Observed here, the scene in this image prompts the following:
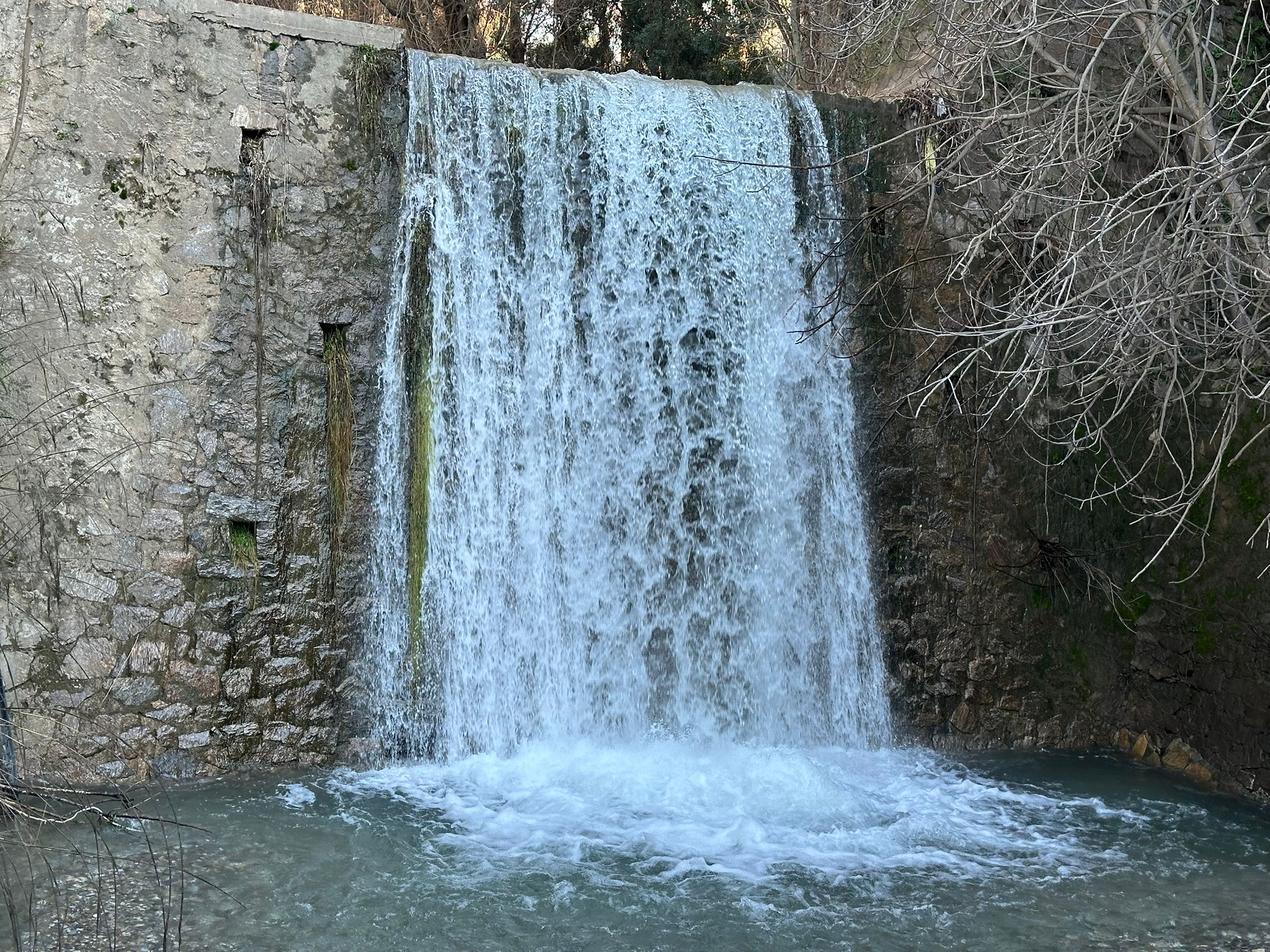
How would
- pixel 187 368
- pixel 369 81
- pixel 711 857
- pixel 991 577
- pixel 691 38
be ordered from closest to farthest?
1. pixel 711 857
2. pixel 187 368
3. pixel 369 81
4. pixel 991 577
5. pixel 691 38

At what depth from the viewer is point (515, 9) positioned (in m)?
10.4

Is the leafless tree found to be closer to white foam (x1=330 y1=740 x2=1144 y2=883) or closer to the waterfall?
the waterfall

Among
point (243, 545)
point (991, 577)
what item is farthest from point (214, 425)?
point (991, 577)

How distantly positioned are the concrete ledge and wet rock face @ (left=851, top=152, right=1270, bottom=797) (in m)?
2.78

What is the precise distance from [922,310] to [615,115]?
78.1 inches

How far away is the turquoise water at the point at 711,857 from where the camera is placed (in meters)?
3.91

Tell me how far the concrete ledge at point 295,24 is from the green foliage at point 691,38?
214 inches

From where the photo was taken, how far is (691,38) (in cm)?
1086

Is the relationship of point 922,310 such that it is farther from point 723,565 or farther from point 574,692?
point 574,692

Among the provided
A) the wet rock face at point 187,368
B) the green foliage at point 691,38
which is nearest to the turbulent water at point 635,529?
the wet rock face at point 187,368

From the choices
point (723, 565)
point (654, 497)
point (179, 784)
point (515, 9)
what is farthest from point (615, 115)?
point (515, 9)

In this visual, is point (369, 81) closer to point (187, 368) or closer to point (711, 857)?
point (187, 368)

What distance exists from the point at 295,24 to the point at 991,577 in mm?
4498

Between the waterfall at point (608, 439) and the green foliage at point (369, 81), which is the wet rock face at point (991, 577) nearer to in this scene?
the waterfall at point (608, 439)
